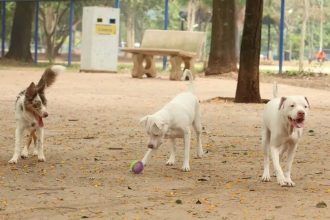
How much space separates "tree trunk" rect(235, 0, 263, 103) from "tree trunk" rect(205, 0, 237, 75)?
9.71m

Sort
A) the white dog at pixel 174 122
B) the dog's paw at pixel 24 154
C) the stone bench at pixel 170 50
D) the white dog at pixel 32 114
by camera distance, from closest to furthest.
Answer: the white dog at pixel 174 122
the white dog at pixel 32 114
the dog's paw at pixel 24 154
the stone bench at pixel 170 50

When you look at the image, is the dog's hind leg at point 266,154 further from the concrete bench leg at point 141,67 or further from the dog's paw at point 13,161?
the concrete bench leg at point 141,67

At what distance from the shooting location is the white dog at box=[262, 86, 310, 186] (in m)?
7.04

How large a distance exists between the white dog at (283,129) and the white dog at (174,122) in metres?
0.87

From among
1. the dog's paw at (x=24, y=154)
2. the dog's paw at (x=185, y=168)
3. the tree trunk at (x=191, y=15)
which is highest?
the tree trunk at (x=191, y=15)

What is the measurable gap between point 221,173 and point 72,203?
85.0 inches

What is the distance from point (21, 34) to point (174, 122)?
2935 cm

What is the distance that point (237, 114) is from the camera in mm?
13859

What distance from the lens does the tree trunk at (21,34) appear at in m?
36.4

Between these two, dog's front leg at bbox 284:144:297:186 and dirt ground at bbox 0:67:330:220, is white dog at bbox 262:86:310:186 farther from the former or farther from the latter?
dirt ground at bbox 0:67:330:220

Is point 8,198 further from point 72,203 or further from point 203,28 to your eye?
point 203,28

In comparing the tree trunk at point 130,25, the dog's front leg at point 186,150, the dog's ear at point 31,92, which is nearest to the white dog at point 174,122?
the dog's front leg at point 186,150

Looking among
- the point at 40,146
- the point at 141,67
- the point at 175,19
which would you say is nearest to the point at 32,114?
the point at 40,146

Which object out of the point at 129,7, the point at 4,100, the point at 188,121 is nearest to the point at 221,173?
the point at 188,121
